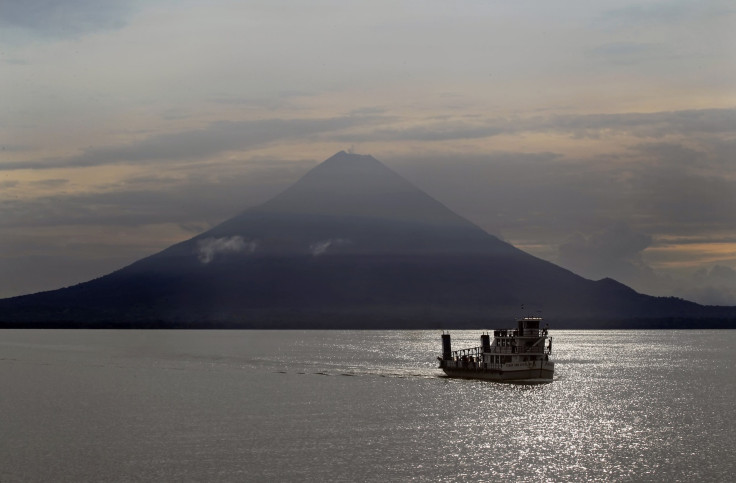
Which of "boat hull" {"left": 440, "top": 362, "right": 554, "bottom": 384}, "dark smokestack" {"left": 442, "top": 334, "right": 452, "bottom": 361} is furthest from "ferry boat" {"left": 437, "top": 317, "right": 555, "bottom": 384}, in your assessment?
"dark smokestack" {"left": 442, "top": 334, "right": 452, "bottom": 361}

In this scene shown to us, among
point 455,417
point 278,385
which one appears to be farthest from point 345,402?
point 278,385

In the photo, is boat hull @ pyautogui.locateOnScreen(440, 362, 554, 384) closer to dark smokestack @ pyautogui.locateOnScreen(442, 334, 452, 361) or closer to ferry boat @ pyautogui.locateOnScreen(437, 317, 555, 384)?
ferry boat @ pyautogui.locateOnScreen(437, 317, 555, 384)

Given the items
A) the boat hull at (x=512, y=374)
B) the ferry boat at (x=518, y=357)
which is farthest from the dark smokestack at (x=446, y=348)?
the ferry boat at (x=518, y=357)

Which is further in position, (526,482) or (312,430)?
(312,430)

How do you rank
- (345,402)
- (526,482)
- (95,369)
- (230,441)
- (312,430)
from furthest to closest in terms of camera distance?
1. (95,369)
2. (345,402)
3. (312,430)
4. (230,441)
5. (526,482)

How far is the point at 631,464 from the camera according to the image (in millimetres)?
63531

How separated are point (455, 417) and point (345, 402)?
1564cm

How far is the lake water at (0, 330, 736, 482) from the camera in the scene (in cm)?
6059

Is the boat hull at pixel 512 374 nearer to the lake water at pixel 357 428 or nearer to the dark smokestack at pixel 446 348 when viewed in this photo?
the lake water at pixel 357 428

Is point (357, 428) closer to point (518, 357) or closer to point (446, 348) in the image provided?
point (518, 357)

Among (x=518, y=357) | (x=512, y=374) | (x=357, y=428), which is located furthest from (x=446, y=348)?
(x=357, y=428)

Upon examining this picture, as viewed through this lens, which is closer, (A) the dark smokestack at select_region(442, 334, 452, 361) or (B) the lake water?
(B) the lake water

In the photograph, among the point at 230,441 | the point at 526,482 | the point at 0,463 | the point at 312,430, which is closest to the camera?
the point at 526,482

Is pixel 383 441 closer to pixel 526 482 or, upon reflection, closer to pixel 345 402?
pixel 526 482
